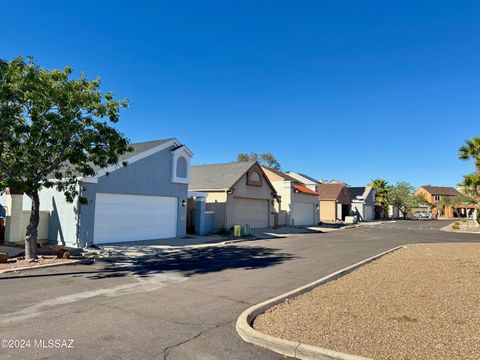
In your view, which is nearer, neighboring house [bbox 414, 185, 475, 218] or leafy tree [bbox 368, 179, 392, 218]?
leafy tree [bbox 368, 179, 392, 218]

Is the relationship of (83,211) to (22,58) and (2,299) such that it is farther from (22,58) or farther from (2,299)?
(2,299)

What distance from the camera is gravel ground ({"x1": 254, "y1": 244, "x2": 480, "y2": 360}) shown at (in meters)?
4.75

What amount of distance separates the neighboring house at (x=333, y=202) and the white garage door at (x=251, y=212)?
63.3ft

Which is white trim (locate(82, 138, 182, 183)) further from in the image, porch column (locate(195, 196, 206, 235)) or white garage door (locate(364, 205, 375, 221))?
white garage door (locate(364, 205, 375, 221))

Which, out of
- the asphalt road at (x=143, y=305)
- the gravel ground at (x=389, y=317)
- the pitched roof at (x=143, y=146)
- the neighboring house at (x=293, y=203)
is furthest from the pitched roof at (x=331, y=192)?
the gravel ground at (x=389, y=317)

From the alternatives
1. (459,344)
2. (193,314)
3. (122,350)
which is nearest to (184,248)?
(193,314)

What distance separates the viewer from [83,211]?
52.1 feet

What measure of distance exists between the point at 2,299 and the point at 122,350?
4183 millimetres

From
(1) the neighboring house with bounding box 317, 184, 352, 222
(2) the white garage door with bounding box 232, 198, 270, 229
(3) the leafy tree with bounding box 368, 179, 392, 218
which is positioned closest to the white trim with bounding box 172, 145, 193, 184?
(2) the white garage door with bounding box 232, 198, 270, 229

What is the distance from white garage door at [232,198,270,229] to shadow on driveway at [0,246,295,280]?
11135 mm

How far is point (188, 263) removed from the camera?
12586mm

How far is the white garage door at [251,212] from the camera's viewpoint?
91.2ft

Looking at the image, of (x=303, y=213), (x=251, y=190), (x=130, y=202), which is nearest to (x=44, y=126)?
(x=130, y=202)

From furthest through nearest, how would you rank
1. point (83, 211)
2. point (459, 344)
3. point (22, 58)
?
point (83, 211), point (22, 58), point (459, 344)
